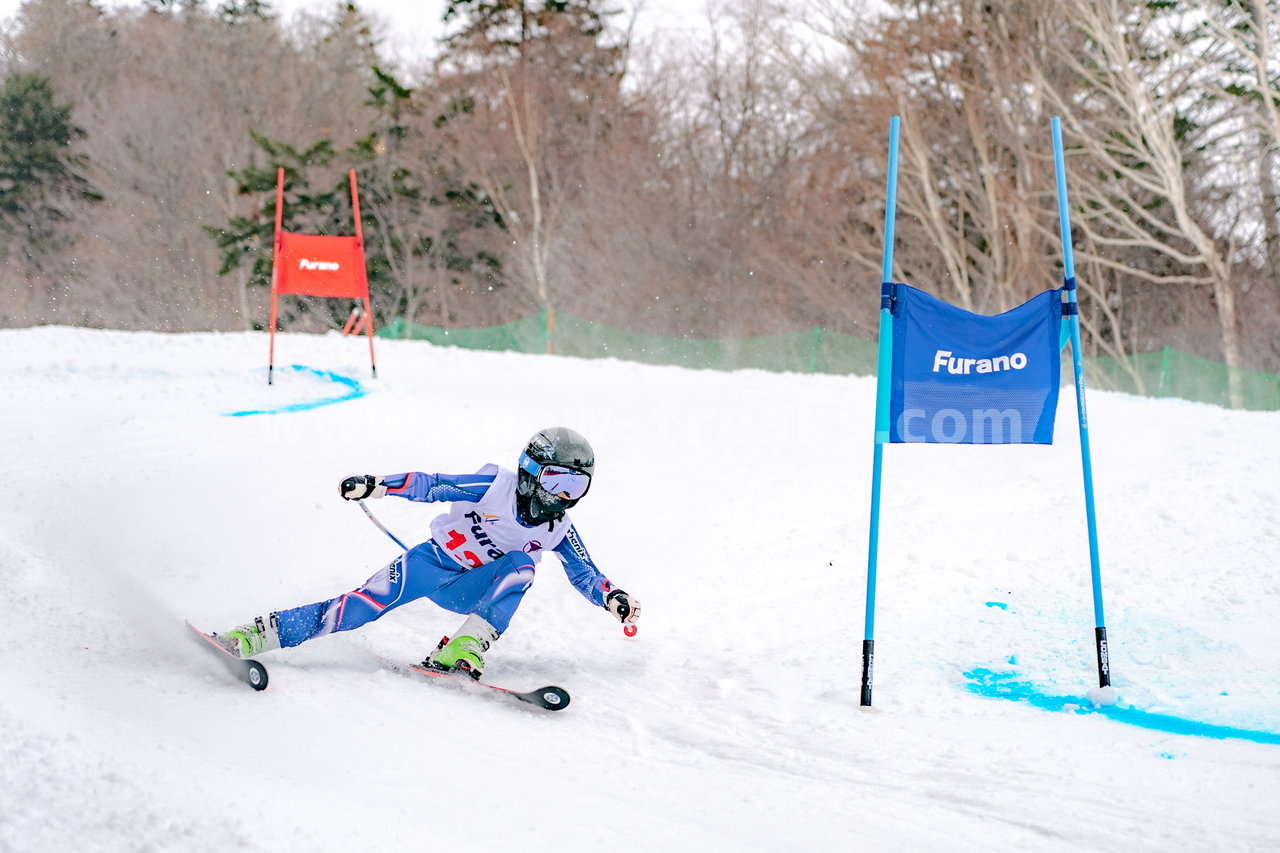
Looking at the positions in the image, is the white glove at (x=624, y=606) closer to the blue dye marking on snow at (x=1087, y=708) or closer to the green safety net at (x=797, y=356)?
the blue dye marking on snow at (x=1087, y=708)

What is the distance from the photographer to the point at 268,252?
31484 mm

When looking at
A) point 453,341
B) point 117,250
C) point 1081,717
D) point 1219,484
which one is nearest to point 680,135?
point 453,341

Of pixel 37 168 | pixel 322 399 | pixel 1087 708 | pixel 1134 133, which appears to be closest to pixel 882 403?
pixel 1087 708

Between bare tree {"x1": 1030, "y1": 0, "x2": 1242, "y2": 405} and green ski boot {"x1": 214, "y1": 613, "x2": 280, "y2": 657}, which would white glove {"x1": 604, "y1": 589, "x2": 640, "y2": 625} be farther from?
bare tree {"x1": 1030, "y1": 0, "x2": 1242, "y2": 405}

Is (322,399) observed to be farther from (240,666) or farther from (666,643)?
(240,666)

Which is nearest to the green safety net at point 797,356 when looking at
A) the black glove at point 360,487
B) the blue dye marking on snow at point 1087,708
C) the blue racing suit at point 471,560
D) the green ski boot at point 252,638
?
the blue dye marking on snow at point 1087,708

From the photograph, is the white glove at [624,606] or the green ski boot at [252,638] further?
the white glove at [624,606]

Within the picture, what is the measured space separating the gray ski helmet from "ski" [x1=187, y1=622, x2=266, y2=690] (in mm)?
1454

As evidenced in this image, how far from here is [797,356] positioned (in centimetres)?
2072

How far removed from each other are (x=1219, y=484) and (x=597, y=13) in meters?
28.2

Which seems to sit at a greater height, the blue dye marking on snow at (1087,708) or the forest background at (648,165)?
the forest background at (648,165)

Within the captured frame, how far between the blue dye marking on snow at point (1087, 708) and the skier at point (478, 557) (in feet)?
6.15

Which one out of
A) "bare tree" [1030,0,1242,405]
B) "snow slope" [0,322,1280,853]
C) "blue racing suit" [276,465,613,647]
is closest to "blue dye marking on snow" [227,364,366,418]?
"snow slope" [0,322,1280,853]

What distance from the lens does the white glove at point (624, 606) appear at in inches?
209
